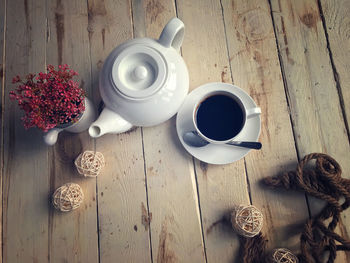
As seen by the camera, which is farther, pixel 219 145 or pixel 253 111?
pixel 219 145

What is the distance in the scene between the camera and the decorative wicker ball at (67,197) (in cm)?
71

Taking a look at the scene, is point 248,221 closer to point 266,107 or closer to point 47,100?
point 266,107

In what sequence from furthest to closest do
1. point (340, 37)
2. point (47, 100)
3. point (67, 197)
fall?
point (340, 37), point (67, 197), point (47, 100)

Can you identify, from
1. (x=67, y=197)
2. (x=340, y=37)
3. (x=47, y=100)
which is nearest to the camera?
(x=47, y=100)

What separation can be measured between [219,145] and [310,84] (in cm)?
32

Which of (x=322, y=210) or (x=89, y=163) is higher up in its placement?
(x=89, y=163)

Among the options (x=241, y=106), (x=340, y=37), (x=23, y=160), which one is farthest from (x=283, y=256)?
(x=23, y=160)

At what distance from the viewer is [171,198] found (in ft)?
2.49

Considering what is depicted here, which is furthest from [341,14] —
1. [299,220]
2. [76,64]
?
[76,64]

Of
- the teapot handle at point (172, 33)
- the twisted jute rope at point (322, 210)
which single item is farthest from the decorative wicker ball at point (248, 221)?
the teapot handle at point (172, 33)

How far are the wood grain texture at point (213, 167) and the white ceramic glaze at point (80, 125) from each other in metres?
0.28

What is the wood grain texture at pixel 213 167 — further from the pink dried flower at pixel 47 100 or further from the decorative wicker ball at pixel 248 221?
the pink dried flower at pixel 47 100

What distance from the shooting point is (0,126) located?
81cm

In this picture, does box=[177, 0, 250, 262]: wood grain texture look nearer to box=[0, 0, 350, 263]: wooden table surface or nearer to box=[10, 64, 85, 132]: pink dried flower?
box=[0, 0, 350, 263]: wooden table surface
